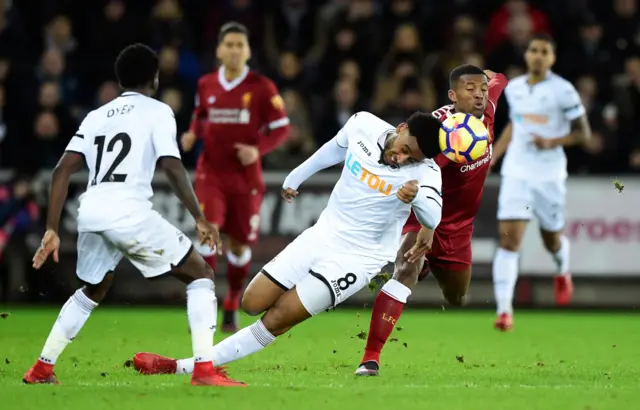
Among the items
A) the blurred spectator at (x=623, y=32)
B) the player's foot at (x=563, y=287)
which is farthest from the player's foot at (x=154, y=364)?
the blurred spectator at (x=623, y=32)

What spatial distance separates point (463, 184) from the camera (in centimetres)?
942

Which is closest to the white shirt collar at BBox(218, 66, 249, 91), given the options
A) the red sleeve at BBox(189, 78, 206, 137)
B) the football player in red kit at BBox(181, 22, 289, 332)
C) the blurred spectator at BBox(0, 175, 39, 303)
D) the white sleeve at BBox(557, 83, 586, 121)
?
the football player in red kit at BBox(181, 22, 289, 332)

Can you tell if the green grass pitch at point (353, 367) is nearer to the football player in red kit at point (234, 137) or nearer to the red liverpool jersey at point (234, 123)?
the football player in red kit at point (234, 137)

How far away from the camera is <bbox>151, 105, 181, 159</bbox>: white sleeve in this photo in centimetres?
742

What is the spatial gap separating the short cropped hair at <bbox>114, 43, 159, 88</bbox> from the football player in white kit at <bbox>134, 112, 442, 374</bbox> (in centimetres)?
139

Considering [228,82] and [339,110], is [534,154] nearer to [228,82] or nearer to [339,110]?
[228,82]

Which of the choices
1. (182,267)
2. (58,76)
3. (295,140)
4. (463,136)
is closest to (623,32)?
(295,140)

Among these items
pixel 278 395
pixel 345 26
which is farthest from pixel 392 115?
pixel 278 395

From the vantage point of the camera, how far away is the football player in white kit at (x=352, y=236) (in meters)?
7.78

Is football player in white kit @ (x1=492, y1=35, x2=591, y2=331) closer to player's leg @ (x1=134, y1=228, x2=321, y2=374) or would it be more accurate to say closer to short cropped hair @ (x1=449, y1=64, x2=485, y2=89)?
short cropped hair @ (x1=449, y1=64, x2=485, y2=89)

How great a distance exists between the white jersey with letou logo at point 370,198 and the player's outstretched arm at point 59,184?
1661 millimetres

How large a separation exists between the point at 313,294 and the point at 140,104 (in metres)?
1.56

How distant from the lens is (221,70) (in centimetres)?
1215

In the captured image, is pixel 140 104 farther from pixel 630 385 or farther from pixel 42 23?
pixel 42 23
